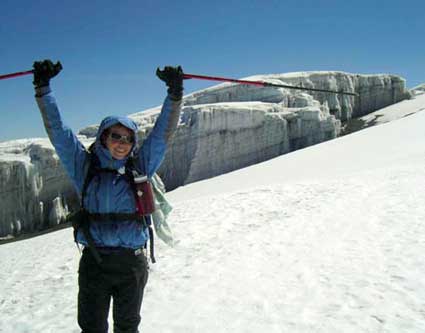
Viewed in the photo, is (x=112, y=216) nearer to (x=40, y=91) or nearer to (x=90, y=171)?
(x=90, y=171)

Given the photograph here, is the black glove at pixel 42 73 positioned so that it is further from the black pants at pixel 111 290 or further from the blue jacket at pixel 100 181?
the black pants at pixel 111 290

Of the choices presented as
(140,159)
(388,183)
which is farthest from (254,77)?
(140,159)

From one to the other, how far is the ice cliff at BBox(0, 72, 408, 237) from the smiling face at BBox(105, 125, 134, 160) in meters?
30.6

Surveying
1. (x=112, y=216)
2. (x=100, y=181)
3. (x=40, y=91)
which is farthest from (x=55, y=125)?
(x=112, y=216)

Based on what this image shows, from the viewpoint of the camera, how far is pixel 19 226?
1158 inches

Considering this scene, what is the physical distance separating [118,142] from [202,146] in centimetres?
3363

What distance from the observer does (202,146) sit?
36.4 m

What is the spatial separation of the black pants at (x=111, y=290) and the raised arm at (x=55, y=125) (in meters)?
0.65

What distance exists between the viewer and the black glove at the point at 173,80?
3.09m

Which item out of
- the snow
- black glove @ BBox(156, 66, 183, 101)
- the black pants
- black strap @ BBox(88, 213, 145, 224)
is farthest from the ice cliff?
black glove @ BBox(156, 66, 183, 101)

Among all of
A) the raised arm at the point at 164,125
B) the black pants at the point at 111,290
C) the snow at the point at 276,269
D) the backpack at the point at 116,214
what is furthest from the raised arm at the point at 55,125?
the snow at the point at 276,269

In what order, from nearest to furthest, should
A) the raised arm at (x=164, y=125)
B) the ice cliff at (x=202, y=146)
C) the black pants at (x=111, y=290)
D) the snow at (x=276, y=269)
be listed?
the black pants at (x=111, y=290) < the raised arm at (x=164, y=125) < the snow at (x=276, y=269) < the ice cliff at (x=202, y=146)

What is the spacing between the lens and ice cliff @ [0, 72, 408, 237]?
3017 centimetres

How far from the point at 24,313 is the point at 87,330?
3.41m
